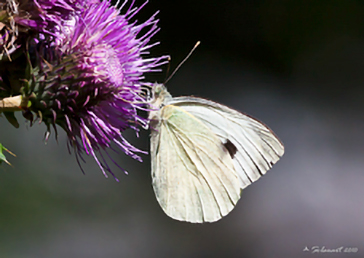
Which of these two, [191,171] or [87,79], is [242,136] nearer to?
[191,171]

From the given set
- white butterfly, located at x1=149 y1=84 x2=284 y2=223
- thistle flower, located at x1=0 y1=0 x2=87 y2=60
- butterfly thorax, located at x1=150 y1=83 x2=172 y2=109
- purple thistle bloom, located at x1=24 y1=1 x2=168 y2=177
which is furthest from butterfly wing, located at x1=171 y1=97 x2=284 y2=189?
thistle flower, located at x1=0 y1=0 x2=87 y2=60

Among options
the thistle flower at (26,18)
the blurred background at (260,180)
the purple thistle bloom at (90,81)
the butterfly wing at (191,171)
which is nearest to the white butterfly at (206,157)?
the butterfly wing at (191,171)

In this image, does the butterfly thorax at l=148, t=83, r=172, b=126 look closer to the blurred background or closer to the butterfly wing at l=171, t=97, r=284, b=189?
the butterfly wing at l=171, t=97, r=284, b=189

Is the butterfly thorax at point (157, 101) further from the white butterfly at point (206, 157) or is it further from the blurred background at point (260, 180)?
the blurred background at point (260, 180)

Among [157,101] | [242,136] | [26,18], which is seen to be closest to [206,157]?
[242,136]

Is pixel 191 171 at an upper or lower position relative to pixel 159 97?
lower

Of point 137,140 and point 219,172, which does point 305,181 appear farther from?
point 219,172
